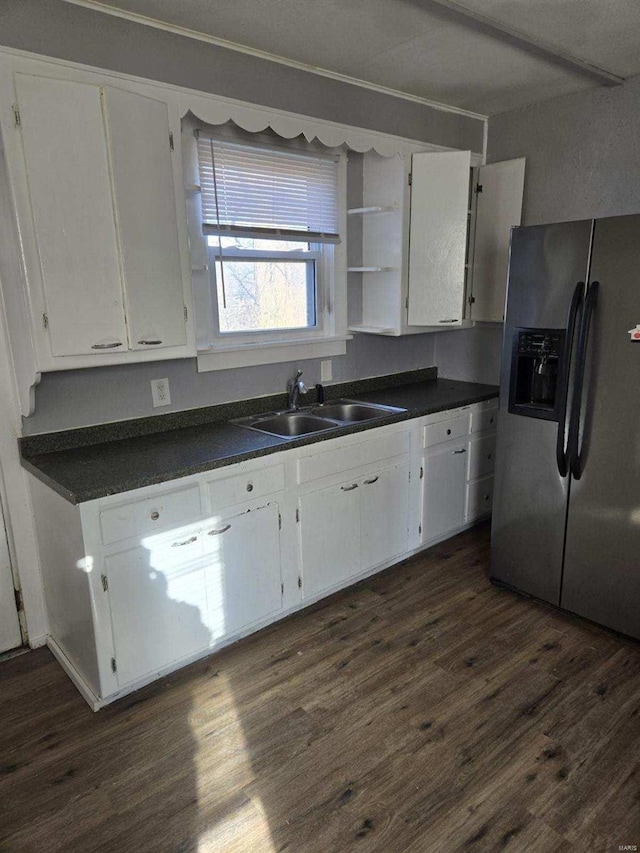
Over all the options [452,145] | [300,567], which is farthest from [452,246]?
[300,567]

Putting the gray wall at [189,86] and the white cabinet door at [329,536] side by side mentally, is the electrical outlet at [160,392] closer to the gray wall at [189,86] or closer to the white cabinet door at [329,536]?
the gray wall at [189,86]

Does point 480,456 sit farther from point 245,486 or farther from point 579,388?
point 245,486

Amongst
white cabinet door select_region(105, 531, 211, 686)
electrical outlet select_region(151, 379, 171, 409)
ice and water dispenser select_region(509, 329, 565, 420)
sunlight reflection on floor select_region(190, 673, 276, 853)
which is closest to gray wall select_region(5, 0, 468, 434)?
electrical outlet select_region(151, 379, 171, 409)

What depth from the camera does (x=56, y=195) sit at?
193 centimetres

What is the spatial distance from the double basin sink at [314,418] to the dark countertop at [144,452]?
9cm

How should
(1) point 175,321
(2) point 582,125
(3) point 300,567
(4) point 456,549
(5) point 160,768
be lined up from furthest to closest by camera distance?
(4) point 456,549 → (2) point 582,125 → (3) point 300,567 → (1) point 175,321 → (5) point 160,768

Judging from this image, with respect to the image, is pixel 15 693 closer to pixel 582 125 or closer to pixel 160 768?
pixel 160 768

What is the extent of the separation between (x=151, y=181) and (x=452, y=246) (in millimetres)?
1759

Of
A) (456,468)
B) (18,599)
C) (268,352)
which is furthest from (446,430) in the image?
(18,599)

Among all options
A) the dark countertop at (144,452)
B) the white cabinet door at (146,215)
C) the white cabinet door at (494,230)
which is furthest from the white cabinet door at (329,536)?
the white cabinet door at (494,230)

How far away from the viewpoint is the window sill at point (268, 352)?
8.95 feet

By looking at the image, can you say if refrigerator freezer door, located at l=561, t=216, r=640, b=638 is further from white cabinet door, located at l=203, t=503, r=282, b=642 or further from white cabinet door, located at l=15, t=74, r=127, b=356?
white cabinet door, located at l=15, t=74, r=127, b=356

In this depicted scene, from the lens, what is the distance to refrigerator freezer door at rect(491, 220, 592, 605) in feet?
7.81

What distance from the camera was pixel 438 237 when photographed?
125 inches
